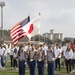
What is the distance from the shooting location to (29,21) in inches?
688

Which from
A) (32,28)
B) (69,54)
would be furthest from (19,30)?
(69,54)

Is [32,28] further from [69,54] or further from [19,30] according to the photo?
[69,54]

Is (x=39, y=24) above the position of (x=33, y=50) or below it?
above

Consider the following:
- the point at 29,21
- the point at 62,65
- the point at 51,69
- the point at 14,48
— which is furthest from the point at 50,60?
the point at 62,65

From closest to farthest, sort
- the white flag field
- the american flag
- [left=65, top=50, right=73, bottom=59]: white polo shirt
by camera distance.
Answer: the white flag field → the american flag → [left=65, top=50, right=73, bottom=59]: white polo shirt

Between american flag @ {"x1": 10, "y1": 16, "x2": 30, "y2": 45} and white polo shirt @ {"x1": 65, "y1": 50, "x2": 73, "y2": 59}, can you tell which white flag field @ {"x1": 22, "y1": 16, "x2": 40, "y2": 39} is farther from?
white polo shirt @ {"x1": 65, "y1": 50, "x2": 73, "y2": 59}

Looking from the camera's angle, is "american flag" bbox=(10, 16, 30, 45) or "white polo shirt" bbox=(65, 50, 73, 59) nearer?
"american flag" bbox=(10, 16, 30, 45)

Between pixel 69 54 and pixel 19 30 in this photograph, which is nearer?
pixel 19 30

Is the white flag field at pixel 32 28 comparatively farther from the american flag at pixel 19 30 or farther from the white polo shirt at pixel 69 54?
the white polo shirt at pixel 69 54

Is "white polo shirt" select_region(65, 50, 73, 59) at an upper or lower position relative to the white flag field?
lower

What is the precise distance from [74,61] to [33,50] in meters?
6.11

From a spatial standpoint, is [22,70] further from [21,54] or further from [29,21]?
[29,21]

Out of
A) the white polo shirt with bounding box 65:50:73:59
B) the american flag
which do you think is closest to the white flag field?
the american flag

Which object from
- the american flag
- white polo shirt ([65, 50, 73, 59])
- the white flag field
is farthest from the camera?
Result: white polo shirt ([65, 50, 73, 59])
